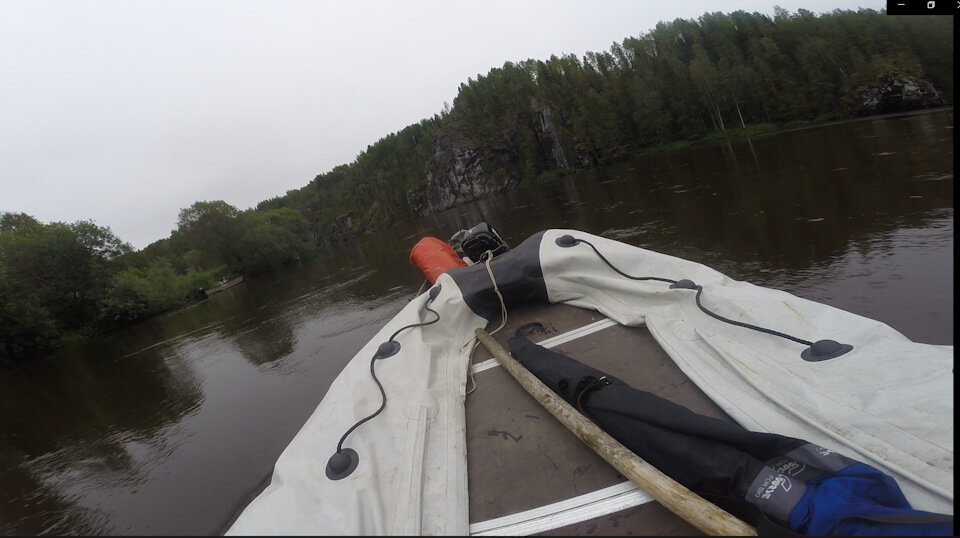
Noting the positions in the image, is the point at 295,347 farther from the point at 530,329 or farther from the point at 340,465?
the point at 340,465

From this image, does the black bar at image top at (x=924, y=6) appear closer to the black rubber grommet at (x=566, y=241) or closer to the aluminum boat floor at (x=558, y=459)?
the aluminum boat floor at (x=558, y=459)

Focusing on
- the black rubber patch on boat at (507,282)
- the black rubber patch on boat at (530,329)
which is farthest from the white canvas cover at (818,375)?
the black rubber patch on boat at (507,282)

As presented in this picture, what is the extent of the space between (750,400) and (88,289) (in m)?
31.4

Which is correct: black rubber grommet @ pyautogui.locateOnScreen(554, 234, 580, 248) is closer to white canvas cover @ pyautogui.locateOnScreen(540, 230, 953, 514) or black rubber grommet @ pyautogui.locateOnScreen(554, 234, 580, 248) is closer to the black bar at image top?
white canvas cover @ pyautogui.locateOnScreen(540, 230, 953, 514)

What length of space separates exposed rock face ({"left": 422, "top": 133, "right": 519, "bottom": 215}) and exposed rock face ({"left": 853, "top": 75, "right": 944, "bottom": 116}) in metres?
45.6

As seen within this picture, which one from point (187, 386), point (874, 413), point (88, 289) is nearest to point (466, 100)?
point (88, 289)

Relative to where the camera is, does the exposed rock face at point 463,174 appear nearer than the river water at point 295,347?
No

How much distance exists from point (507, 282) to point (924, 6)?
2.88 metres

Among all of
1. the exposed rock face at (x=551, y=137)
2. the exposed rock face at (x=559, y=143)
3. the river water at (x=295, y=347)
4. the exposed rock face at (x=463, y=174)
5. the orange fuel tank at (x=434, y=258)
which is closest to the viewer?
the river water at (x=295, y=347)

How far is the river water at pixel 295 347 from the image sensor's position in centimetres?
387

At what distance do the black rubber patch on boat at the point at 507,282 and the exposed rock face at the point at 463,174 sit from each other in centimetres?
6623

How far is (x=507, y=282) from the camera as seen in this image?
3.82m

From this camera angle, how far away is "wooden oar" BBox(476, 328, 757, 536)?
129 cm

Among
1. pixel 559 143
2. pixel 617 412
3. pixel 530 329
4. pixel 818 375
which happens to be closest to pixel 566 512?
pixel 617 412
